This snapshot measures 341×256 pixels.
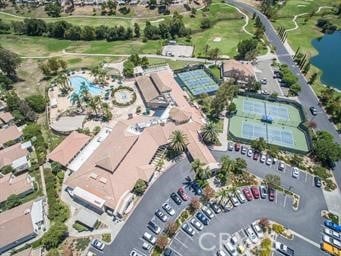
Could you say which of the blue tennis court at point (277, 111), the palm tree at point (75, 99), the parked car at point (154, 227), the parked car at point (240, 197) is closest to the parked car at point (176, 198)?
the parked car at point (154, 227)

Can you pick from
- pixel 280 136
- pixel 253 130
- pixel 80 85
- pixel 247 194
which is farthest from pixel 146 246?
pixel 80 85

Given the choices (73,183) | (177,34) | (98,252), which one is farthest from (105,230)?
(177,34)

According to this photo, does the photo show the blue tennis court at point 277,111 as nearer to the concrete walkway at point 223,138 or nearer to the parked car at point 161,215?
the concrete walkway at point 223,138

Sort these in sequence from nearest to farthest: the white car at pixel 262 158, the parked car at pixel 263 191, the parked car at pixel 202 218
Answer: the parked car at pixel 202 218 < the parked car at pixel 263 191 < the white car at pixel 262 158

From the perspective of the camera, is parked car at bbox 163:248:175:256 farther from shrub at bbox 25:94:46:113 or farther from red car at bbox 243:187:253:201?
shrub at bbox 25:94:46:113

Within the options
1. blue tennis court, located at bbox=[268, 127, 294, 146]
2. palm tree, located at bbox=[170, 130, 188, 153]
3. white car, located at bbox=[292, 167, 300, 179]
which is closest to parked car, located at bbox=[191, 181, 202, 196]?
palm tree, located at bbox=[170, 130, 188, 153]

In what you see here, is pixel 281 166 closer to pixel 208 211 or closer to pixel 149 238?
pixel 208 211
